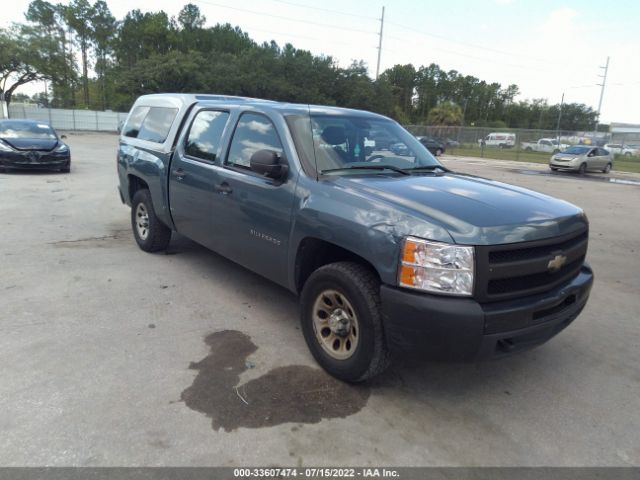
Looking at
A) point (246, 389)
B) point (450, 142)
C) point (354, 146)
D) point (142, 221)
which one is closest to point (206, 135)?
point (354, 146)

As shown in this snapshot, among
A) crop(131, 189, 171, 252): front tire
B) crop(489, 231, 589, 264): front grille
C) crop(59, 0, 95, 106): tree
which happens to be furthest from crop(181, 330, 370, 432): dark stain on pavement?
crop(59, 0, 95, 106): tree

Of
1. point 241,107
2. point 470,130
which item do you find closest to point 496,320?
point 241,107

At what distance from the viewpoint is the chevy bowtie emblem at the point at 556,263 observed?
10.0ft

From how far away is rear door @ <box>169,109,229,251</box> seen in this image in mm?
4602

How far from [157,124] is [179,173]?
118cm

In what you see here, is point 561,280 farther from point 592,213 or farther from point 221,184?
point 592,213

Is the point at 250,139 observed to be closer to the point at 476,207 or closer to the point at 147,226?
the point at 476,207

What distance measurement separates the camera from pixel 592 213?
36.6 feet

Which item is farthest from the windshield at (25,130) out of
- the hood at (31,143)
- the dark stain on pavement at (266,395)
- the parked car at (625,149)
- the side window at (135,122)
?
the parked car at (625,149)

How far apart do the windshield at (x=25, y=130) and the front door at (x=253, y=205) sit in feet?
39.3

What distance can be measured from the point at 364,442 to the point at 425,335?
705 millimetres

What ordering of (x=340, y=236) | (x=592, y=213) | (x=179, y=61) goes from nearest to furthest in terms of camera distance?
(x=340, y=236)
(x=592, y=213)
(x=179, y=61)

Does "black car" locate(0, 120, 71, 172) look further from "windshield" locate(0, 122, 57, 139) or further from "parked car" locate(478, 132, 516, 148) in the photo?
"parked car" locate(478, 132, 516, 148)

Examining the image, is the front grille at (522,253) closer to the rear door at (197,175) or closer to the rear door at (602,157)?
the rear door at (197,175)
